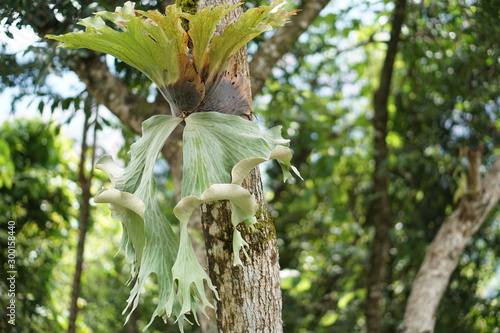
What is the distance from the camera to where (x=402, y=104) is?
13.1 ft

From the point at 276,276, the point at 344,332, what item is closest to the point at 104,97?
the point at 276,276

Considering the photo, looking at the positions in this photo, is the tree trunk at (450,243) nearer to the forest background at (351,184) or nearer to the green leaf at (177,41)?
the forest background at (351,184)

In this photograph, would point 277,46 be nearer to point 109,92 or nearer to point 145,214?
point 109,92

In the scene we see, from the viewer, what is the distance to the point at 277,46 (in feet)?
7.47

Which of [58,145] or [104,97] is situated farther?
[58,145]

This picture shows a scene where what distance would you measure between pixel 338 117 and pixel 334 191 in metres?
0.58

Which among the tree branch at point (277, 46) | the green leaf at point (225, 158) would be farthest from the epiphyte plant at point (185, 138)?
the tree branch at point (277, 46)

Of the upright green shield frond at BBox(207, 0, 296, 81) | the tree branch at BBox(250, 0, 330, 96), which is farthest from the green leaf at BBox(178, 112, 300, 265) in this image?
the tree branch at BBox(250, 0, 330, 96)

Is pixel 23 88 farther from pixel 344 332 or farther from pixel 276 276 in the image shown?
pixel 344 332

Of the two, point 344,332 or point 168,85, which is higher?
point 168,85

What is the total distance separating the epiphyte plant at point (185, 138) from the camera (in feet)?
3.30

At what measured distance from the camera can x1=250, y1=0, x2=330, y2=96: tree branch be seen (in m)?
2.23

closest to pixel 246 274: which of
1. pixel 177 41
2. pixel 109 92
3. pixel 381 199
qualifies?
pixel 177 41

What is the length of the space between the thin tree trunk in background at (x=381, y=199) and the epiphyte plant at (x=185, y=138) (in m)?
2.31
